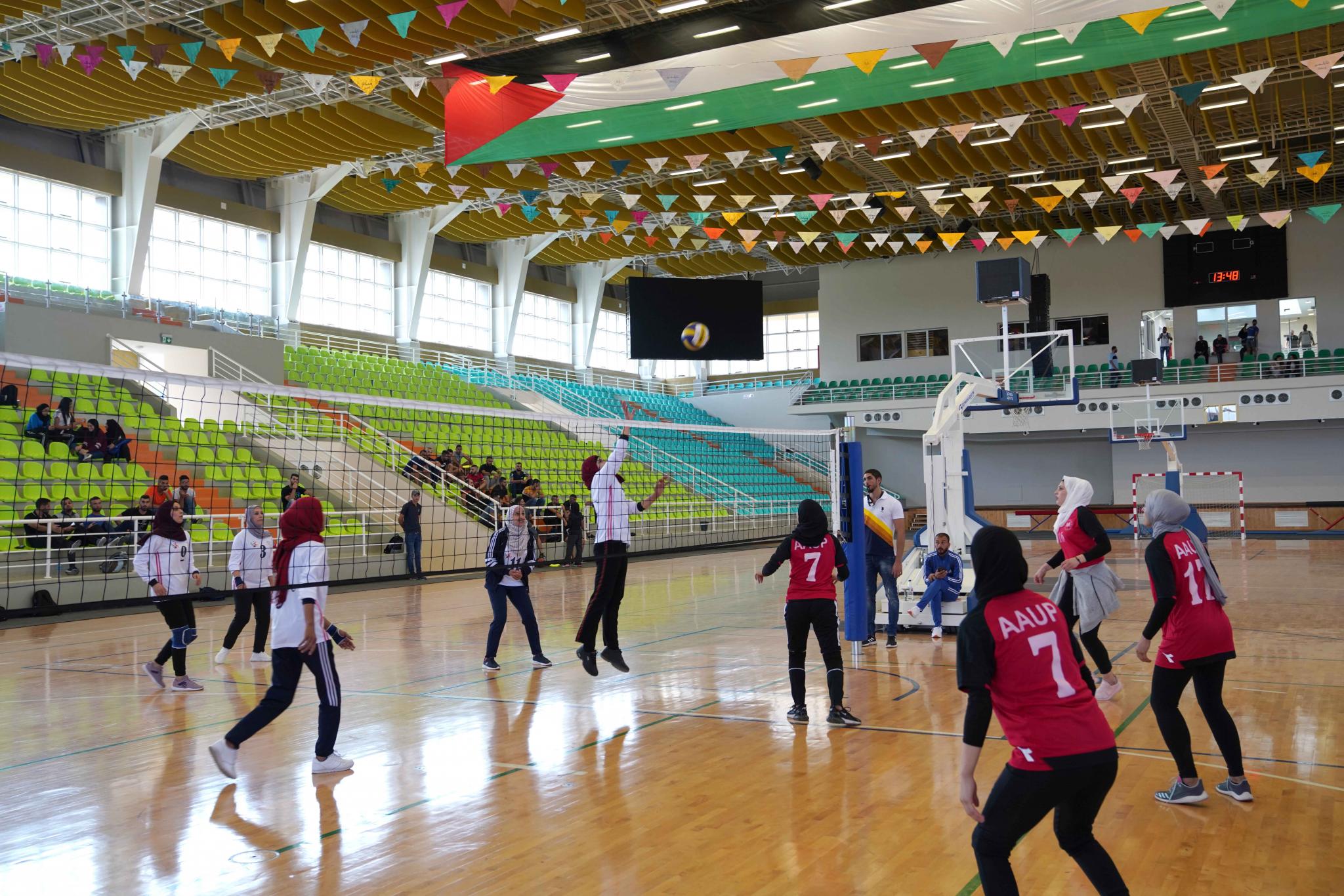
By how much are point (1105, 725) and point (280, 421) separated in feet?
58.3

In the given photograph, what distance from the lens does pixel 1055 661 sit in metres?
2.97

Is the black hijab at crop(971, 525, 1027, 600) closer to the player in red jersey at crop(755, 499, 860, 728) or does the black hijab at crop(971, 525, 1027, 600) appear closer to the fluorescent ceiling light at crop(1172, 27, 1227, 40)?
the player in red jersey at crop(755, 499, 860, 728)

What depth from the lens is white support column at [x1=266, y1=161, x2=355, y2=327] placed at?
24.8 meters

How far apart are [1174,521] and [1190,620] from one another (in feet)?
1.44

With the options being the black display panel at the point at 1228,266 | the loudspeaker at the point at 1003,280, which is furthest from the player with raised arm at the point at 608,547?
the black display panel at the point at 1228,266

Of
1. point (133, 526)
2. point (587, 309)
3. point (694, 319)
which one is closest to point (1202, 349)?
point (694, 319)

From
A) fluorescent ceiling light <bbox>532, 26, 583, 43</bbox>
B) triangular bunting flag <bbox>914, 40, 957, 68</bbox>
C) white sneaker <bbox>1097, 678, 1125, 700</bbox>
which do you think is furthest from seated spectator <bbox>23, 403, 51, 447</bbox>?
white sneaker <bbox>1097, 678, 1125, 700</bbox>

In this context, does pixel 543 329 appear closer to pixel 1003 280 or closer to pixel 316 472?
pixel 316 472

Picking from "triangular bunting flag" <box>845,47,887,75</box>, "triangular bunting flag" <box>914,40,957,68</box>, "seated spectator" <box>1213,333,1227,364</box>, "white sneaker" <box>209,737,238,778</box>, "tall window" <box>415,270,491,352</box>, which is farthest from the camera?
"tall window" <box>415,270,491,352</box>

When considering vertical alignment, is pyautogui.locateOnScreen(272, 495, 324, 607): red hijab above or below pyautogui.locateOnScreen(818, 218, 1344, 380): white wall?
below

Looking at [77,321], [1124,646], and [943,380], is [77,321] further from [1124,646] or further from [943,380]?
[943,380]

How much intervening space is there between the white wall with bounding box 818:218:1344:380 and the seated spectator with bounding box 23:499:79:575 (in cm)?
2284

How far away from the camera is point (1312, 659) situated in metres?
8.39

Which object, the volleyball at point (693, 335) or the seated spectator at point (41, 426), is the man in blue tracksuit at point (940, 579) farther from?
the volleyball at point (693, 335)
